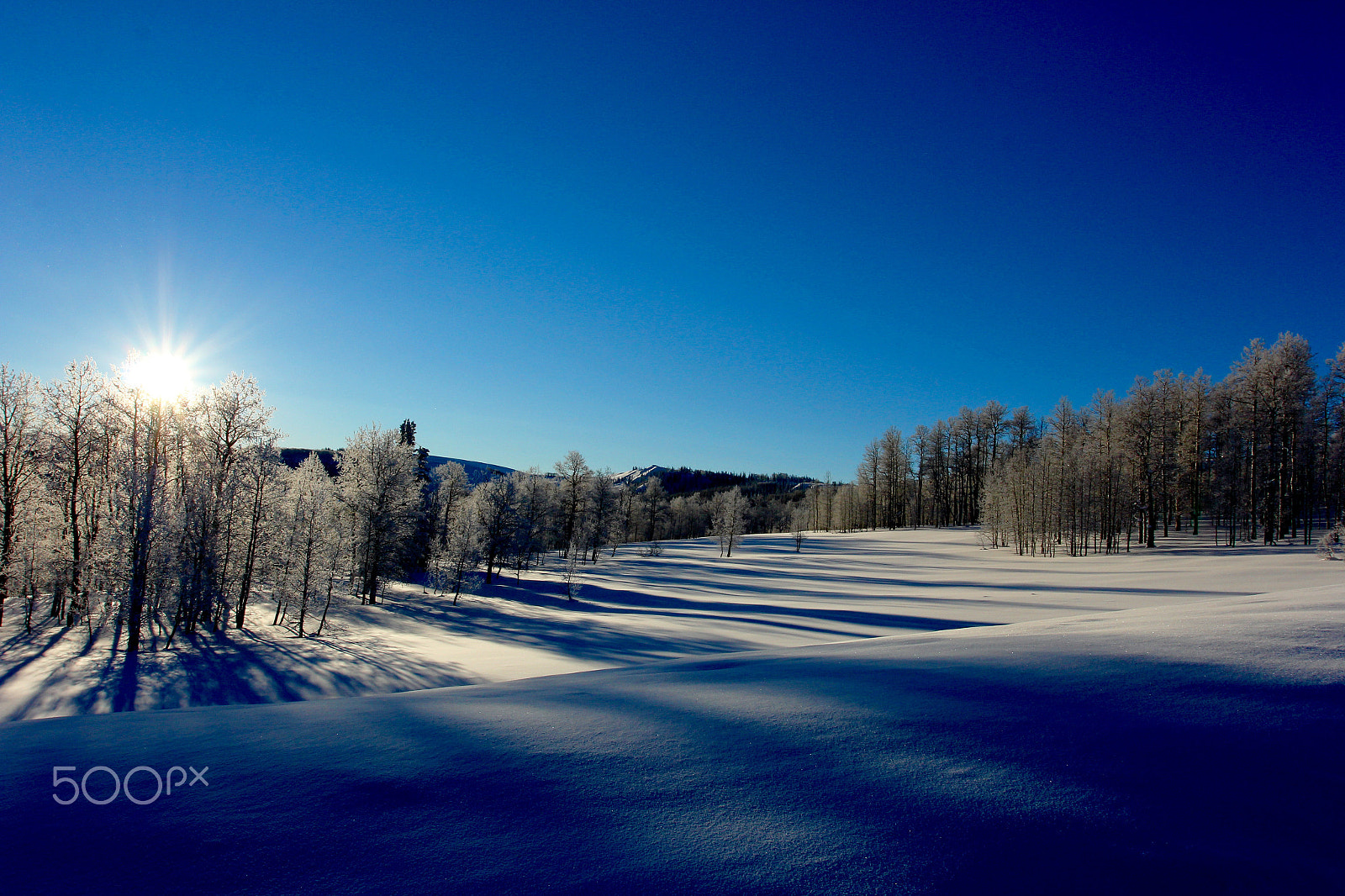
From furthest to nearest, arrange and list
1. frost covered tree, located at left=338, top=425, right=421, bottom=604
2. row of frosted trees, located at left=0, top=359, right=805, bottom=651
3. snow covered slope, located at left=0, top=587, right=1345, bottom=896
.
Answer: frost covered tree, located at left=338, top=425, right=421, bottom=604
row of frosted trees, located at left=0, top=359, right=805, bottom=651
snow covered slope, located at left=0, top=587, right=1345, bottom=896

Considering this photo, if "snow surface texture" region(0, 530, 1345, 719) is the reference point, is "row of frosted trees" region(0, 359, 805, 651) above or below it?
above

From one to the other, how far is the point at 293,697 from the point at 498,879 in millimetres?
14571

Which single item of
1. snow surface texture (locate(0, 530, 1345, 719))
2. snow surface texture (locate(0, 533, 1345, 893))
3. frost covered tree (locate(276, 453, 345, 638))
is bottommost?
snow surface texture (locate(0, 530, 1345, 719))

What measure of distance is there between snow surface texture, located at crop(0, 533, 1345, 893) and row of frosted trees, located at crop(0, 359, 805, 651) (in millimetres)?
16941

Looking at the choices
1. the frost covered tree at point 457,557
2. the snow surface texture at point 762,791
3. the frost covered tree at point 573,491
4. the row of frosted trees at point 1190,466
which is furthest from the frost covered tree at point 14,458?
the row of frosted trees at point 1190,466

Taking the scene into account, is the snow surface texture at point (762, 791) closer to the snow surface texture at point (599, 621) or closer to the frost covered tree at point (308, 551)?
the snow surface texture at point (599, 621)

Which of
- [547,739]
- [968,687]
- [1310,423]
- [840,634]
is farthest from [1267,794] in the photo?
[1310,423]

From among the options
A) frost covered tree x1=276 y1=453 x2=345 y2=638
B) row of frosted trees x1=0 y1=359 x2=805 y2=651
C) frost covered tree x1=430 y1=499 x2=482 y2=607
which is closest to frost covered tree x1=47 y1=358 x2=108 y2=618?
row of frosted trees x1=0 y1=359 x2=805 y2=651

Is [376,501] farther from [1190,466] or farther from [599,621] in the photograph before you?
[1190,466]

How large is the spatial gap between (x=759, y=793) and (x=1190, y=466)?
57.7 meters

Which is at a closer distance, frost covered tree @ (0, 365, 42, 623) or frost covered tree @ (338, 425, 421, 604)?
frost covered tree @ (0, 365, 42, 623)

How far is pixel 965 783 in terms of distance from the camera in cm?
271

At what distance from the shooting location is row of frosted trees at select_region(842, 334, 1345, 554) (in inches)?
1382

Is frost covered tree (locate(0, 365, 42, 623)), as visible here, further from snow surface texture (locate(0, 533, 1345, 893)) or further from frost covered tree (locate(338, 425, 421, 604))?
snow surface texture (locate(0, 533, 1345, 893))
